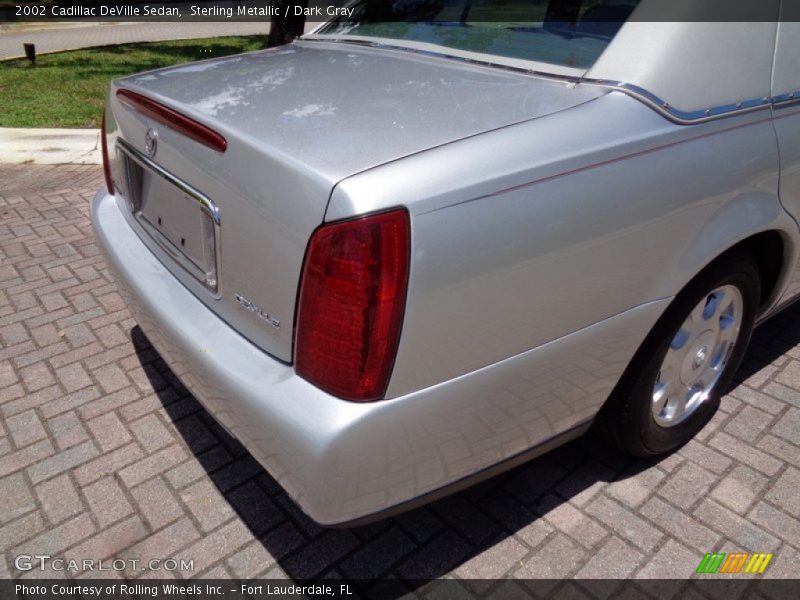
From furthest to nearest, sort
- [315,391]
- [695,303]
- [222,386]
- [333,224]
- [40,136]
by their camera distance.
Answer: [40,136]
[695,303]
[222,386]
[315,391]
[333,224]

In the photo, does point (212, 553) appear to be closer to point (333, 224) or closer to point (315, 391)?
point (315, 391)

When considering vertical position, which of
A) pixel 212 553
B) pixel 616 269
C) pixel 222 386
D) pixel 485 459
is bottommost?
pixel 212 553

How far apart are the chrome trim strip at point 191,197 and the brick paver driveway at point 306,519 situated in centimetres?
82

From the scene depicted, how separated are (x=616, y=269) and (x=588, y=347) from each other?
0.23m

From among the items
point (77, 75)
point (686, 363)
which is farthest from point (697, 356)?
point (77, 75)

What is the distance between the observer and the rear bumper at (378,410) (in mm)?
1658

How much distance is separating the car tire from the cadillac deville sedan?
12 mm

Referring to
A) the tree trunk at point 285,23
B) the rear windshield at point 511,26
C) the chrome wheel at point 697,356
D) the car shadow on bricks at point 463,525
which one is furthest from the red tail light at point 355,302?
the tree trunk at point 285,23

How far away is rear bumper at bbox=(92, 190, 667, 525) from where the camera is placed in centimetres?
166

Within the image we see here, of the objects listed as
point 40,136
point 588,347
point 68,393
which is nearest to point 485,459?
point 588,347

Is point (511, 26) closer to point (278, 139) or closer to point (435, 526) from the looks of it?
point (278, 139)

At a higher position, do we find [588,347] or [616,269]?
[616,269]

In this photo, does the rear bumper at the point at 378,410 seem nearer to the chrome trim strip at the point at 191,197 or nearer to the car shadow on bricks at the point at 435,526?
the chrome trim strip at the point at 191,197

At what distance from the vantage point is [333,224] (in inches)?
62.1
